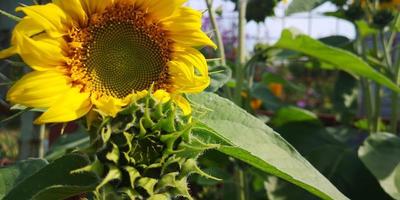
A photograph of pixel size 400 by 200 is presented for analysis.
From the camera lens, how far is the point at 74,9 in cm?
70

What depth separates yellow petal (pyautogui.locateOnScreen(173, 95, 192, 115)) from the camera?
700mm

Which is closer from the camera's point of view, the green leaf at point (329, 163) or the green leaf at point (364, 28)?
the green leaf at point (329, 163)

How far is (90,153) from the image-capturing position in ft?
2.09

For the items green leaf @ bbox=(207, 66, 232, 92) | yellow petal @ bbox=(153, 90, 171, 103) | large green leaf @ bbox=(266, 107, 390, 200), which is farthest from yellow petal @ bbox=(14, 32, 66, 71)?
large green leaf @ bbox=(266, 107, 390, 200)

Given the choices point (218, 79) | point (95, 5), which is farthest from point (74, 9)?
point (218, 79)

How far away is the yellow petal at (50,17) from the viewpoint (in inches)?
26.0

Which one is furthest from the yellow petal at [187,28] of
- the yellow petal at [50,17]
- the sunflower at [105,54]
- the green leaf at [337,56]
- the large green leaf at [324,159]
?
the large green leaf at [324,159]

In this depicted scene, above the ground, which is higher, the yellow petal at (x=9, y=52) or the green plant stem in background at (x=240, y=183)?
the yellow petal at (x=9, y=52)

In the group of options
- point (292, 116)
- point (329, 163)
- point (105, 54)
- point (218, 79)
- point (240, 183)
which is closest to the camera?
point (105, 54)

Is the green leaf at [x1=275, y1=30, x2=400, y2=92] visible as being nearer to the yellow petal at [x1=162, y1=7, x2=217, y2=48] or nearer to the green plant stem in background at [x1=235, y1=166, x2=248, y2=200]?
the green plant stem in background at [x1=235, y1=166, x2=248, y2=200]

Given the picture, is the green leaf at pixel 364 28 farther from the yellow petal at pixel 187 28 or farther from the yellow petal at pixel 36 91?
the yellow petal at pixel 36 91

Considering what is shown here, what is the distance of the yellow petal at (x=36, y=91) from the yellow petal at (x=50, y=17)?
4cm

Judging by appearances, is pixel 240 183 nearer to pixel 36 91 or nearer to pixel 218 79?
pixel 218 79

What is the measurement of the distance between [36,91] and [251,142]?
0.24 metres
